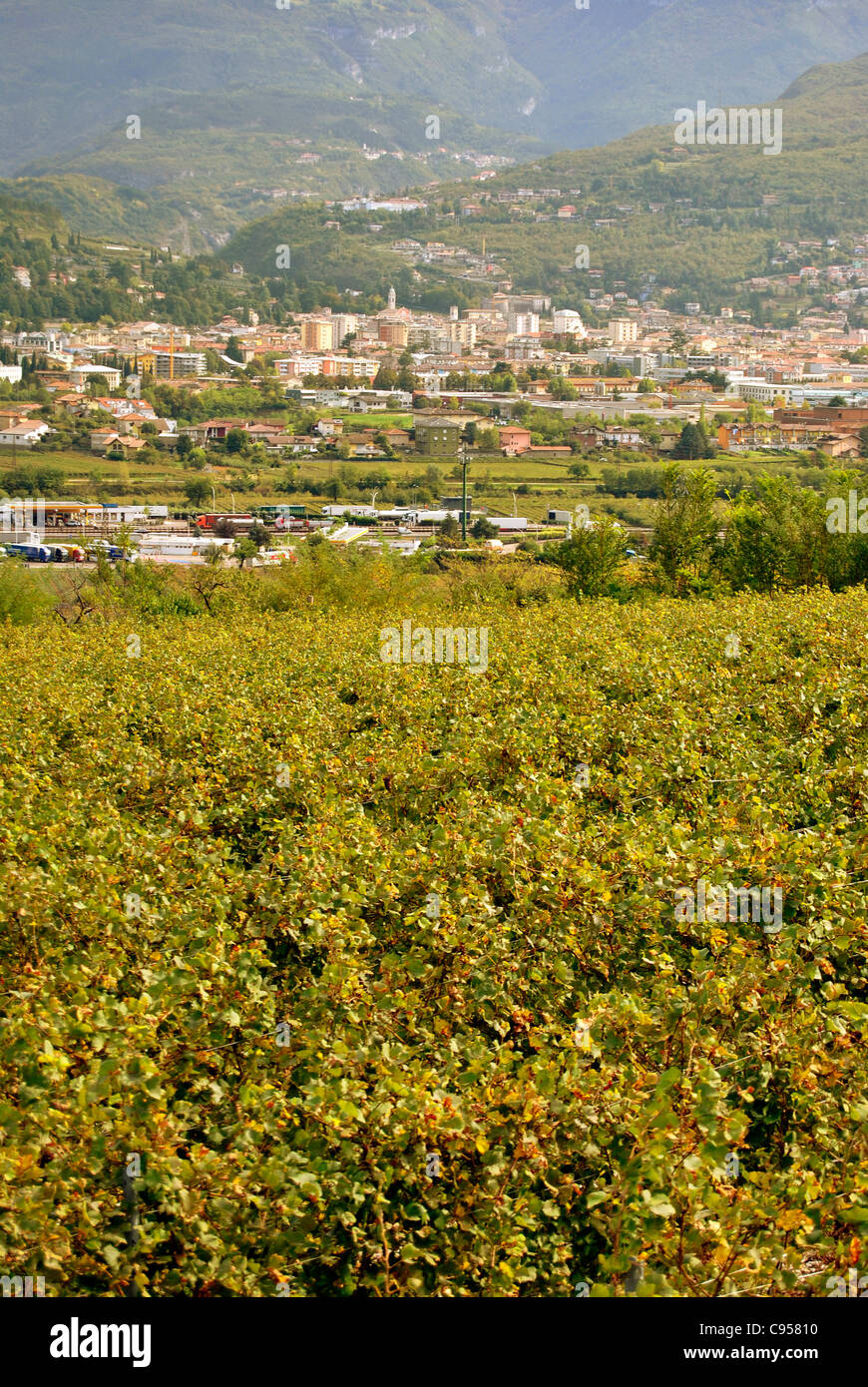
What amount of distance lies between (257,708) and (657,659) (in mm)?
3068

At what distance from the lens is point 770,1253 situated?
314 centimetres

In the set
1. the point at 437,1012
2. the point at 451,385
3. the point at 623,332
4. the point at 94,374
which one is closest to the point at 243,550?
the point at 437,1012

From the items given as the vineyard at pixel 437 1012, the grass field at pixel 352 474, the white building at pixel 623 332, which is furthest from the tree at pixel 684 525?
the white building at pixel 623 332

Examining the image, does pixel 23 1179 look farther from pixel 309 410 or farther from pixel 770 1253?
pixel 309 410

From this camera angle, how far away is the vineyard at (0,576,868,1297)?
3191 mm

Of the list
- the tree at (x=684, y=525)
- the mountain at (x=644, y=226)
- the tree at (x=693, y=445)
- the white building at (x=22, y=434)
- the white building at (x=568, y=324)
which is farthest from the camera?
the mountain at (x=644, y=226)

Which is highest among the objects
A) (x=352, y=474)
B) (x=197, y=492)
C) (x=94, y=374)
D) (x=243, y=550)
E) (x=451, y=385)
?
(x=451, y=385)

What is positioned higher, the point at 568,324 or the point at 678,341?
the point at 568,324

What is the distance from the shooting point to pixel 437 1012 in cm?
438

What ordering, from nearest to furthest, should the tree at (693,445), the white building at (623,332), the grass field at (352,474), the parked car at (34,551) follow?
1. the parked car at (34,551)
2. the grass field at (352,474)
3. the tree at (693,445)
4. the white building at (623,332)

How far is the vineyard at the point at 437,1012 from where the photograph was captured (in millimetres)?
3191

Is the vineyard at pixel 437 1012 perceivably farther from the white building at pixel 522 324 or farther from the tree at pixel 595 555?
the white building at pixel 522 324

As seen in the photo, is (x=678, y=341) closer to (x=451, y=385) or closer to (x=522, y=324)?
(x=522, y=324)

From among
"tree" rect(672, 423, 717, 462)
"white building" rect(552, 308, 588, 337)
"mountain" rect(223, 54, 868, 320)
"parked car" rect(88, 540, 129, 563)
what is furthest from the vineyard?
"mountain" rect(223, 54, 868, 320)
